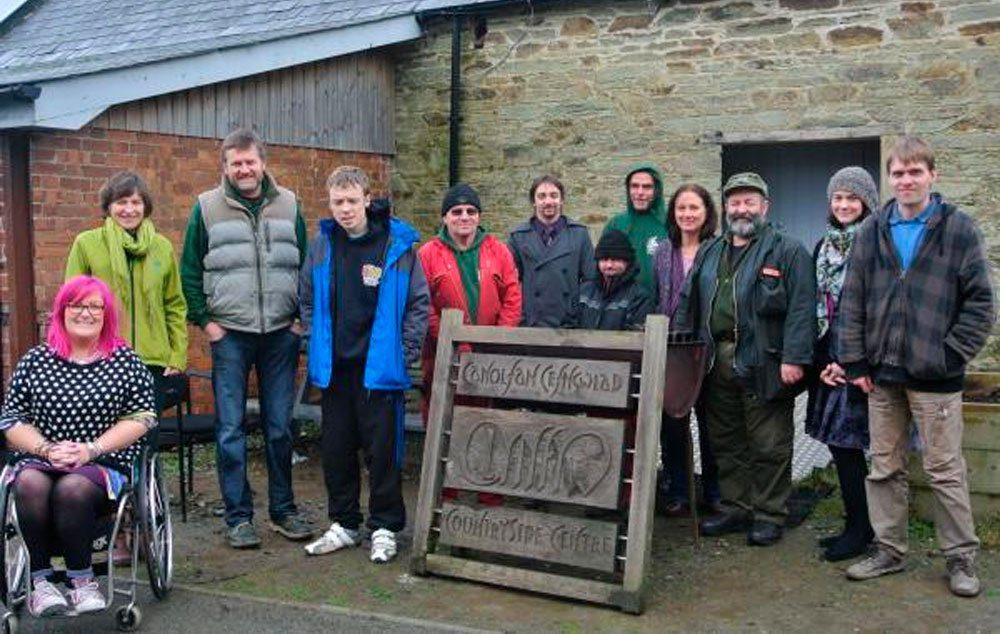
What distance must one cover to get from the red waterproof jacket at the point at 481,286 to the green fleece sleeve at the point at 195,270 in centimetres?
113

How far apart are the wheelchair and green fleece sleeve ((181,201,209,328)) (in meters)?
0.89

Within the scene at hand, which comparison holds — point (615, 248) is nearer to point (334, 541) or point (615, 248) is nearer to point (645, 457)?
point (645, 457)

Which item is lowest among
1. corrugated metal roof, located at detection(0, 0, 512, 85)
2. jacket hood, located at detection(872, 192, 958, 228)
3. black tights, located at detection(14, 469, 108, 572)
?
black tights, located at detection(14, 469, 108, 572)

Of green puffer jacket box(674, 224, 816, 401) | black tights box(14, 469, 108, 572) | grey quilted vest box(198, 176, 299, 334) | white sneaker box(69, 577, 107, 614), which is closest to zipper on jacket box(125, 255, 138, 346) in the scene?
grey quilted vest box(198, 176, 299, 334)

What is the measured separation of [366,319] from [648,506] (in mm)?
1649

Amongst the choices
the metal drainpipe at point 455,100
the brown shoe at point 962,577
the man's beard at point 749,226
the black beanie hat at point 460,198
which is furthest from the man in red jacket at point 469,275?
the metal drainpipe at point 455,100

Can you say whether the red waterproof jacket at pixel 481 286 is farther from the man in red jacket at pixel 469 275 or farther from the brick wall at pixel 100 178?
the brick wall at pixel 100 178

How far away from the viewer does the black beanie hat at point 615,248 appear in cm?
567

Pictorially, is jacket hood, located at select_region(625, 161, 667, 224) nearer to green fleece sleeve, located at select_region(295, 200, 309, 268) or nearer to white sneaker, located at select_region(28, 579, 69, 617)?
green fleece sleeve, located at select_region(295, 200, 309, 268)

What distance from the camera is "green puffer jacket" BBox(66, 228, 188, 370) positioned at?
5.41 m

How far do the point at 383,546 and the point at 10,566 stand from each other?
66.5 inches

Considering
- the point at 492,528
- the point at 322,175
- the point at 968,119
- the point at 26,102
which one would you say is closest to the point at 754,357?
the point at 492,528

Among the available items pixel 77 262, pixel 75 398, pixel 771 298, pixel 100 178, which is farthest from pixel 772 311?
pixel 100 178

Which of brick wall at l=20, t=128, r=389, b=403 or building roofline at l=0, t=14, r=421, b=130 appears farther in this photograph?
brick wall at l=20, t=128, r=389, b=403
